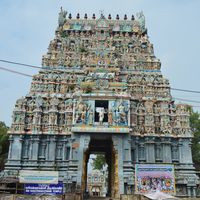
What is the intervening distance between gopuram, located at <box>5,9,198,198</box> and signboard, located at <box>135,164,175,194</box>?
8 centimetres

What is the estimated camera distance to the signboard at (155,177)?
69.8 feet

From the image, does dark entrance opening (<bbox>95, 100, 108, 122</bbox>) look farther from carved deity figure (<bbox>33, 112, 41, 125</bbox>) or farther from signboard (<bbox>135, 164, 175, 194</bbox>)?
signboard (<bbox>135, 164, 175, 194</bbox>)

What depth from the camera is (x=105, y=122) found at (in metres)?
25.0

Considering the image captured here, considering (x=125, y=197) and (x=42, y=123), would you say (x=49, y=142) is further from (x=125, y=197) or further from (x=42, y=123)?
(x=125, y=197)

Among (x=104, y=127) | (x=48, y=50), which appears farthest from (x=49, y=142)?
(x=48, y=50)

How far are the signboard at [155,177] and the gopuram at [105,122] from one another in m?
0.08

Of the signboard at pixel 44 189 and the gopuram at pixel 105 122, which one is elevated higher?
the gopuram at pixel 105 122

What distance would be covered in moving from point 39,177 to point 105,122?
317 inches

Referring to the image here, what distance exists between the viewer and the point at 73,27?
3556cm

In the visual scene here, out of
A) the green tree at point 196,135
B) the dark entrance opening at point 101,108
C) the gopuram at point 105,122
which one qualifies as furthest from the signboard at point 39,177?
the green tree at point 196,135

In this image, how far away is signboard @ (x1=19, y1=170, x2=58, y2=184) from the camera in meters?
20.9

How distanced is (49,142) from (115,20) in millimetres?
21238

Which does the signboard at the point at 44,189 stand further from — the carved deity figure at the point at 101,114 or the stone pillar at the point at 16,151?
the carved deity figure at the point at 101,114

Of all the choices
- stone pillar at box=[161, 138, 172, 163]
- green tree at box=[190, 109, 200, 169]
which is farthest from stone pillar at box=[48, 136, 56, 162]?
green tree at box=[190, 109, 200, 169]
